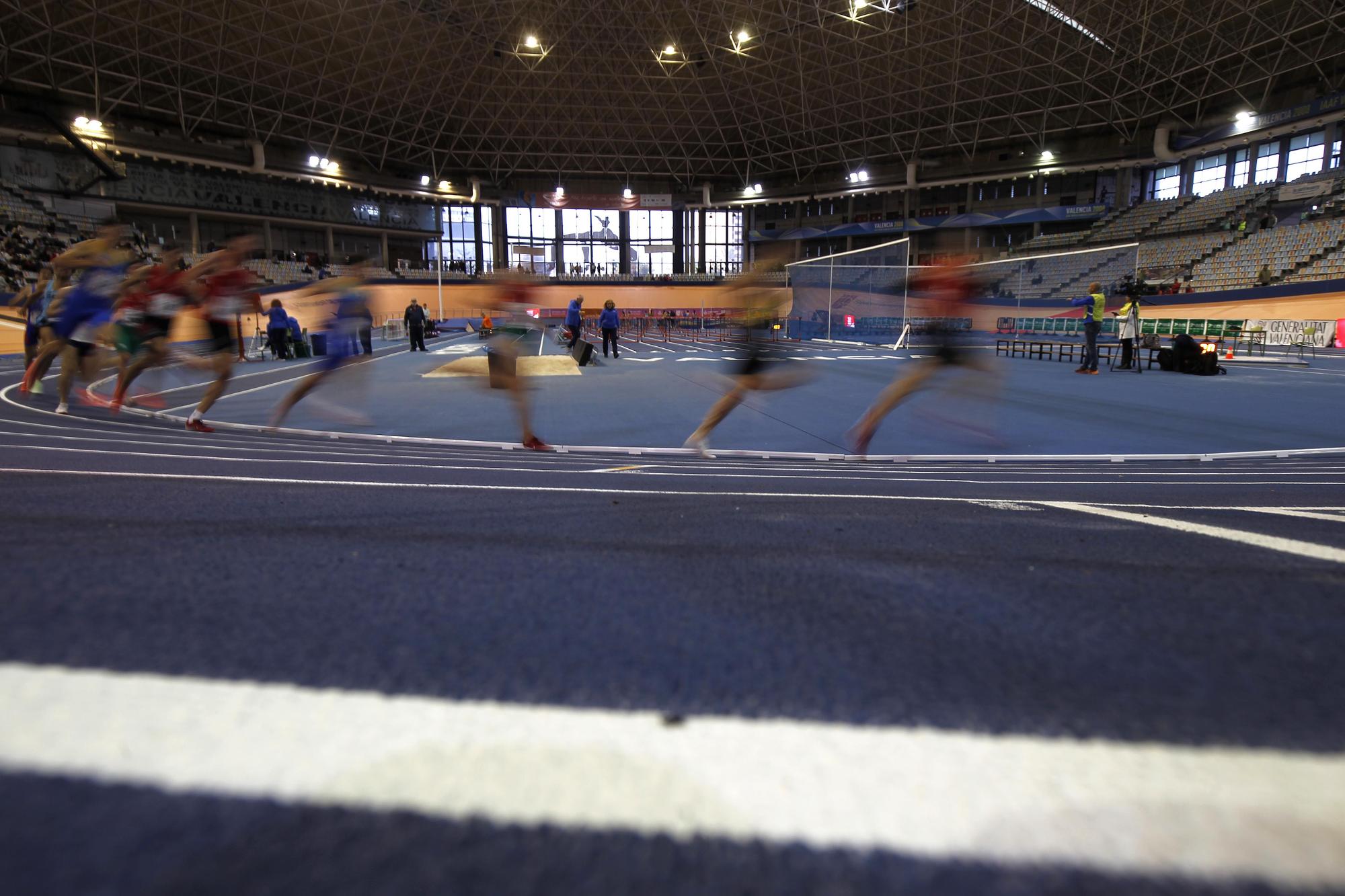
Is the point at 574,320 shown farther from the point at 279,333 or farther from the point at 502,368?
the point at 502,368

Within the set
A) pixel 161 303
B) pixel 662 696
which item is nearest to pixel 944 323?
pixel 662 696

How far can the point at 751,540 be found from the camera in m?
2.48

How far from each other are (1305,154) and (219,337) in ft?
173

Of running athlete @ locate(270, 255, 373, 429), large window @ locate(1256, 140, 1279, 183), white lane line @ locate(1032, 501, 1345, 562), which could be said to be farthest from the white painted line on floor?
large window @ locate(1256, 140, 1279, 183)

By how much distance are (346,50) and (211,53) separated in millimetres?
7565

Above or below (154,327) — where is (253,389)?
below

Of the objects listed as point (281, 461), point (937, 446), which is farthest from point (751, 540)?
point (937, 446)

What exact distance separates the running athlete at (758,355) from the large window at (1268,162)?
49.3 meters

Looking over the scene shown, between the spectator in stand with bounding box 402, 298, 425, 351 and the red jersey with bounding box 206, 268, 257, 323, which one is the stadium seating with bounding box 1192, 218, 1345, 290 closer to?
the spectator in stand with bounding box 402, 298, 425, 351

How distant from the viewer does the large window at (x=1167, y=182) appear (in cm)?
4743

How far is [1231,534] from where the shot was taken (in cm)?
256

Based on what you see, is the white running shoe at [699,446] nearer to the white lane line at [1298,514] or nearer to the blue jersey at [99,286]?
the white lane line at [1298,514]

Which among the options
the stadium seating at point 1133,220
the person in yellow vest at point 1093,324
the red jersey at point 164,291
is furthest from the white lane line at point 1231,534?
the stadium seating at point 1133,220

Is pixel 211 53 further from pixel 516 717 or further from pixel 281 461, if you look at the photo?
pixel 516 717
